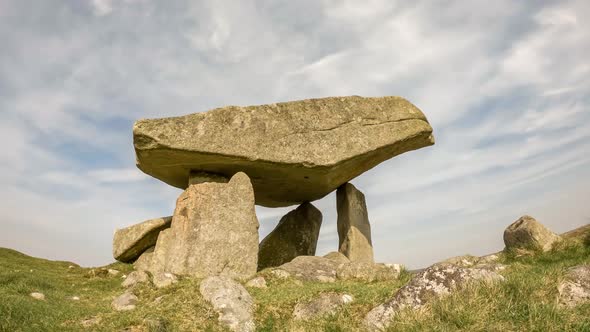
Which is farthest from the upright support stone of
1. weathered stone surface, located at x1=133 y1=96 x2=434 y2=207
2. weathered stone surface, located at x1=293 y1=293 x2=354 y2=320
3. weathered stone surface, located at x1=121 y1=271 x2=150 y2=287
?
weathered stone surface, located at x1=293 y1=293 x2=354 y2=320

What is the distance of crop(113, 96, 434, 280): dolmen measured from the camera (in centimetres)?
1434

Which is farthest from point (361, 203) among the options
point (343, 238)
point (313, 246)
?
point (313, 246)

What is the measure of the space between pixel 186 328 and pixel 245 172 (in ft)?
28.2

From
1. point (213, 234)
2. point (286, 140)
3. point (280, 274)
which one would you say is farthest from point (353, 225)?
point (213, 234)

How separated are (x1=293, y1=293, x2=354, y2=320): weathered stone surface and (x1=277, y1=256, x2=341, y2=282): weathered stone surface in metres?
4.26

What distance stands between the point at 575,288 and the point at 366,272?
21.6ft

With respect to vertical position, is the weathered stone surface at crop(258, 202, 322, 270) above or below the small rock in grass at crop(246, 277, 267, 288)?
above

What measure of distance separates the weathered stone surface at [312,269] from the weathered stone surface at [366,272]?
1.07ft

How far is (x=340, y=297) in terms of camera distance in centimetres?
838

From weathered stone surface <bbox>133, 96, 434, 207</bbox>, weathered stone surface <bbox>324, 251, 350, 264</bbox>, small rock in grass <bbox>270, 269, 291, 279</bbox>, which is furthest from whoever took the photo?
weathered stone surface <bbox>324, 251, 350, 264</bbox>

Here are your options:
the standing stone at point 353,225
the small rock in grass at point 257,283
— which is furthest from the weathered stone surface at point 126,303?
the standing stone at point 353,225

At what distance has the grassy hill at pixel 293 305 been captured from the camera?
5.71 metres

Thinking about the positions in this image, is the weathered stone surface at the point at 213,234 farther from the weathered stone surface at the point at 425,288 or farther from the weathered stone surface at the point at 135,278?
the weathered stone surface at the point at 425,288

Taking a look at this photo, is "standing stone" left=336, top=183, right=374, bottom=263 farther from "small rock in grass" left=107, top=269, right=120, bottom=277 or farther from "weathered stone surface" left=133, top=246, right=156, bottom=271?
"small rock in grass" left=107, top=269, right=120, bottom=277
